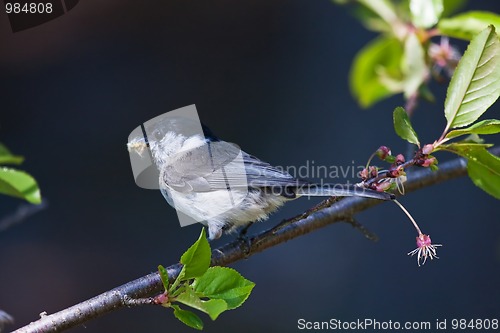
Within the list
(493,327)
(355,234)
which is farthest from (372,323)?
(493,327)

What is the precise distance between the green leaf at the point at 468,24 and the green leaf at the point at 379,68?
292 mm

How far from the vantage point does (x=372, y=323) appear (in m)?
4.64

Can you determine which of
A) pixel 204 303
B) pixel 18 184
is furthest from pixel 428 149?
pixel 18 184

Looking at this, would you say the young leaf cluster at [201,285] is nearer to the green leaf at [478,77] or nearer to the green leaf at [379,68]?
the green leaf at [478,77]

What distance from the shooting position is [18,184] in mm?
1770

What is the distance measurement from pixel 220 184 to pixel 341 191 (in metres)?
0.99

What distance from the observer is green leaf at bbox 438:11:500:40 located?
2244mm

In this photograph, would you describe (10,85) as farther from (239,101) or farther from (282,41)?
(282,41)

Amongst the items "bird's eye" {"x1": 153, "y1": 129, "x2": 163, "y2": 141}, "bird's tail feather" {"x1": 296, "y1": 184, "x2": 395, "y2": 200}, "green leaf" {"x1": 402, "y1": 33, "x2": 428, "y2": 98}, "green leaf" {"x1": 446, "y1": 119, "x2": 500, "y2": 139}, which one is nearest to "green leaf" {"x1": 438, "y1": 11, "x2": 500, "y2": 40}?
"green leaf" {"x1": 402, "y1": 33, "x2": 428, "y2": 98}

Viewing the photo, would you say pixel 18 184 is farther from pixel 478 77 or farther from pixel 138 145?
pixel 138 145

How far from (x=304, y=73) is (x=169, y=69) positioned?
4.11 ft

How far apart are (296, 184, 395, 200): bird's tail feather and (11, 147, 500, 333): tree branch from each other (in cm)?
5

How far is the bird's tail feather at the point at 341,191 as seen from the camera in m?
1.86

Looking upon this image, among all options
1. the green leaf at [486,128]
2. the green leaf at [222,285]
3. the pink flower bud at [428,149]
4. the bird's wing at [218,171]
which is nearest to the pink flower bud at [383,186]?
the pink flower bud at [428,149]
